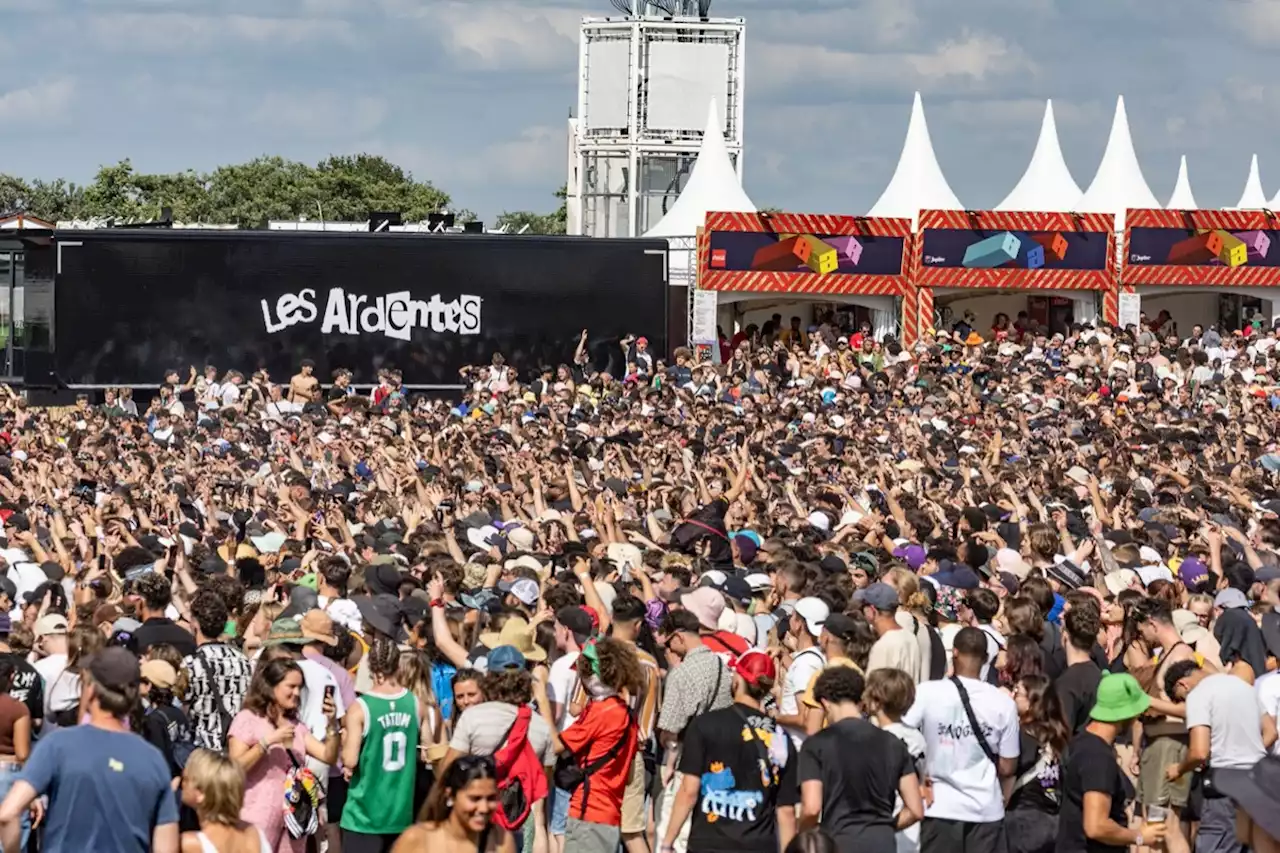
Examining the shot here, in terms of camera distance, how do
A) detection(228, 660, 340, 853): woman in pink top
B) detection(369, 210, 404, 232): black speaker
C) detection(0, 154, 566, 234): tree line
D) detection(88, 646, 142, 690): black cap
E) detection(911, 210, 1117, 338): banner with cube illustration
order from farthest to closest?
detection(0, 154, 566, 234): tree line → detection(369, 210, 404, 232): black speaker → detection(911, 210, 1117, 338): banner with cube illustration → detection(228, 660, 340, 853): woman in pink top → detection(88, 646, 142, 690): black cap

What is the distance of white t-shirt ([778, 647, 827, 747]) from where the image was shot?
367 inches

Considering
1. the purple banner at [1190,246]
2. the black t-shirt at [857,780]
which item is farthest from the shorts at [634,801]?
the purple banner at [1190,246]

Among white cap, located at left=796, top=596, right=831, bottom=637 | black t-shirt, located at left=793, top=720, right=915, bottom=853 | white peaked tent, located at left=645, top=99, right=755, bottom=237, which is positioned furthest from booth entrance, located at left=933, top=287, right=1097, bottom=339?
black t-shirt, located at left=793, top=720, right=915, bottom=853

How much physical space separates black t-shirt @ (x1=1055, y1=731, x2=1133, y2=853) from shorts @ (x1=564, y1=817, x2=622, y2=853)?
192 centimetres

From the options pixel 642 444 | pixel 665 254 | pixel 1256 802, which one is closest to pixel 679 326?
pixel 665 254

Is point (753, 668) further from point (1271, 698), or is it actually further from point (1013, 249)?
point (1013, 249)

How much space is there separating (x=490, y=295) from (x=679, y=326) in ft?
12.0

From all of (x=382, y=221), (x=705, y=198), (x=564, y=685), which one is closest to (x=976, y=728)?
(x=564, y=685)

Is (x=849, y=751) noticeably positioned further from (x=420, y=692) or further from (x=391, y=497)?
(x=391, y=497)

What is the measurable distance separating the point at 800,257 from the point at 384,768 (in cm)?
2717

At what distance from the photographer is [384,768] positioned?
8.69 meters

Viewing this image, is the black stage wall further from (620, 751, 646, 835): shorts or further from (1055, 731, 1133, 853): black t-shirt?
(1055, 731, 1133, 853): black t-shirt

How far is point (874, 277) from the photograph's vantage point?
117 feet

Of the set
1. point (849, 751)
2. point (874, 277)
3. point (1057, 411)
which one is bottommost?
point (849, 751)
